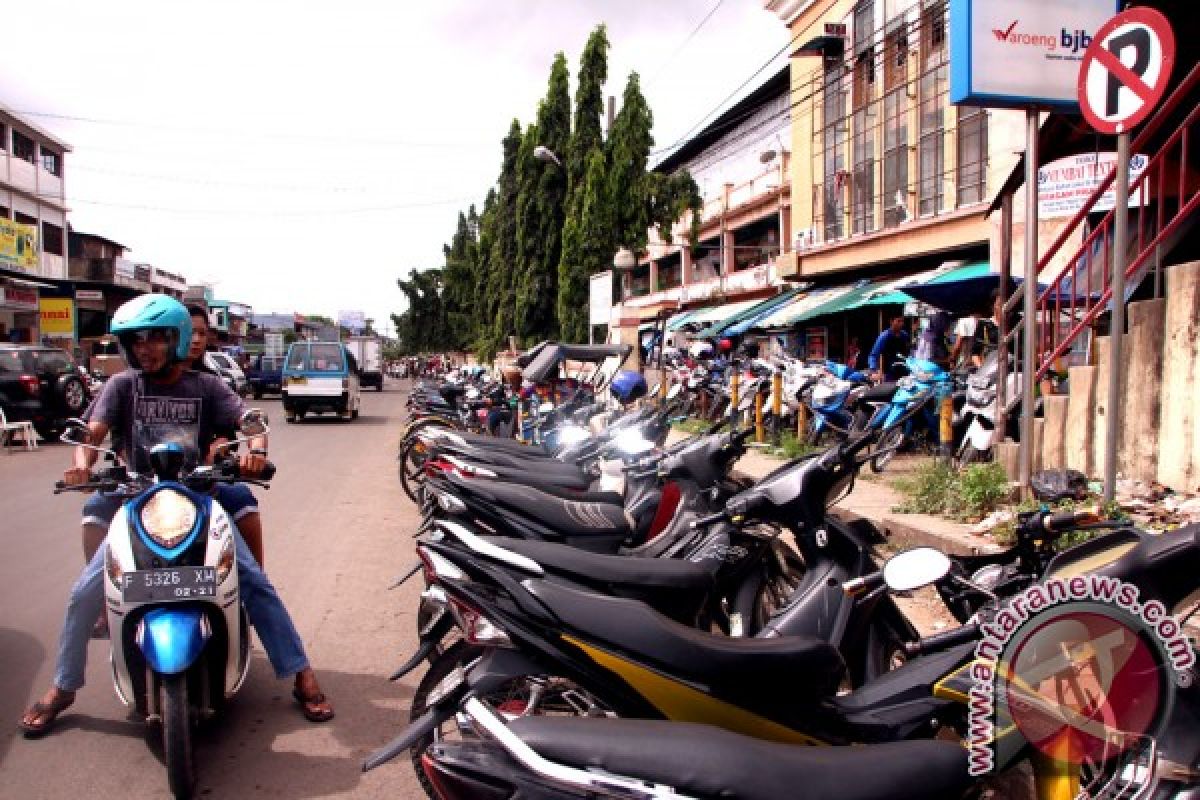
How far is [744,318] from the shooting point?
80.4 feet

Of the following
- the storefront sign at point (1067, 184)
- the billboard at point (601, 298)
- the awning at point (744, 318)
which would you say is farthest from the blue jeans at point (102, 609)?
the awning at point (744, 318)

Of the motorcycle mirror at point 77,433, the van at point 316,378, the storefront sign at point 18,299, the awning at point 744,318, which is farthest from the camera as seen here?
the storefront sign at point 18,299

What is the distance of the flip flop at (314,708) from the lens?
394 cm

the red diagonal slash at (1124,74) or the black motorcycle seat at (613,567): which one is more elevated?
the red diagonal slash at (1124,74)

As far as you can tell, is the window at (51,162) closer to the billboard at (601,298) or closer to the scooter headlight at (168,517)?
the billboard at (601,298)

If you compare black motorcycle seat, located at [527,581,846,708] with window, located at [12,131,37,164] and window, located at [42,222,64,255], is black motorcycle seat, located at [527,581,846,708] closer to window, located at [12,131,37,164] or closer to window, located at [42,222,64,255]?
window, located at [12,131,37,164]

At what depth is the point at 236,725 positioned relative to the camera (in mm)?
3900

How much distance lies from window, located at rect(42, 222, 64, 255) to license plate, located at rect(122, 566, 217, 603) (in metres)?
→ 44.8

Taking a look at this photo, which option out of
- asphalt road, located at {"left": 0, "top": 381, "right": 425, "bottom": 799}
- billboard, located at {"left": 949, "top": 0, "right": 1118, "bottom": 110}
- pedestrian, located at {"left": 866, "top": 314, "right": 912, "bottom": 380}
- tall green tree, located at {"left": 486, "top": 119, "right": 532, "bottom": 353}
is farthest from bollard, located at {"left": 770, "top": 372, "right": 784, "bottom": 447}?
tall green tree, located at {"left": 486, "top": 119, "right": 532, "bottom": 353}

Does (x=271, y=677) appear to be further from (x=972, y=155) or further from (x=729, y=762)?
(x=972, y=155)

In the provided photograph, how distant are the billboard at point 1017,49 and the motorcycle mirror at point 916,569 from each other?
5143 mm

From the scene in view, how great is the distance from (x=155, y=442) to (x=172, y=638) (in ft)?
3.96

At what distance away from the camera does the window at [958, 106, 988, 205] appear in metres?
16.3

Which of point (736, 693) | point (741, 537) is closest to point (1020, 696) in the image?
point (736, 693)
